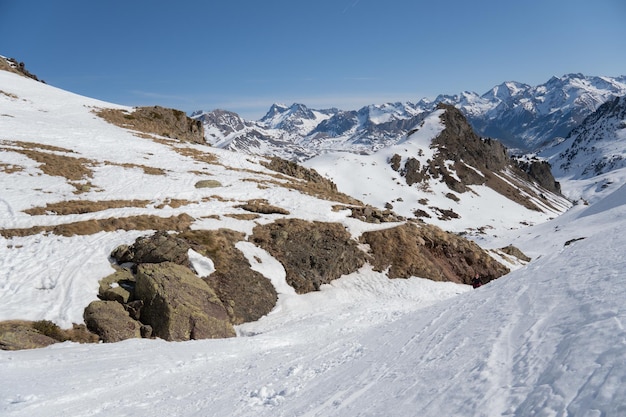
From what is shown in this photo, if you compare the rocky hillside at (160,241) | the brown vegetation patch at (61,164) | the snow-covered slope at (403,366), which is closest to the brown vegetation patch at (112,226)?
the rocky hillside at (160,241)

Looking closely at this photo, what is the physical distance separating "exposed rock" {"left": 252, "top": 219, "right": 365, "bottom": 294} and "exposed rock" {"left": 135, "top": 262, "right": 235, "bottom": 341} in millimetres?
6381

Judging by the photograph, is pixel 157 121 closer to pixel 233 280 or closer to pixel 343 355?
pixel 233 280

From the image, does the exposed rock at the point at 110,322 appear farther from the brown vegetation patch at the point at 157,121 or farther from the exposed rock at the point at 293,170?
the brown vegetation patch at the point at 157,121

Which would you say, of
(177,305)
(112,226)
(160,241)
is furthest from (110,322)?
(112,226)

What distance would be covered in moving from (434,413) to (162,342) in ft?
40.5

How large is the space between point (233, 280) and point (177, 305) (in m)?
4.76

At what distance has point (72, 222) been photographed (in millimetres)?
22422

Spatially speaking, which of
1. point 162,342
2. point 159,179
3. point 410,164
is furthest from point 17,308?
point 410,164

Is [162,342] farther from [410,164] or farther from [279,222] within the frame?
[410,164]

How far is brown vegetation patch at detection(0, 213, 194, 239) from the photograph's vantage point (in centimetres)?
2088

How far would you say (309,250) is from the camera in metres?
26.0

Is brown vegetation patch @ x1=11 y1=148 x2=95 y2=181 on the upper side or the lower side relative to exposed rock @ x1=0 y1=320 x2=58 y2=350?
upper

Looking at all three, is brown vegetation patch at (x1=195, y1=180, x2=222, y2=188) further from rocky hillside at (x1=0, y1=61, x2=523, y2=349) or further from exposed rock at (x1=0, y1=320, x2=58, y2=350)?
exposed rock at (x1=0, y1=320, x2=58, y2=350)

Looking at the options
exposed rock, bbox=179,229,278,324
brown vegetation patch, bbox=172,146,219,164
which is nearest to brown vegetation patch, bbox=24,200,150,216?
exposed rock, bbox=179,229,278,324
